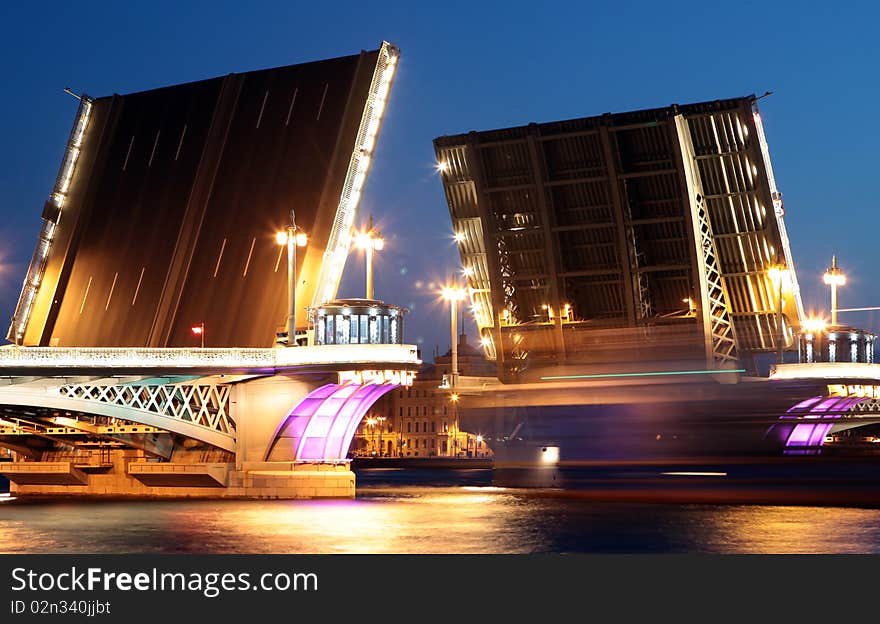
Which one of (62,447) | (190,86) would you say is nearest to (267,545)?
(190,86)

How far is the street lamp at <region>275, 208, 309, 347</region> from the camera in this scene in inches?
1401

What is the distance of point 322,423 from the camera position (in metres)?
37.3

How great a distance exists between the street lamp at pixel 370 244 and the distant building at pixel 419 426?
259 ft

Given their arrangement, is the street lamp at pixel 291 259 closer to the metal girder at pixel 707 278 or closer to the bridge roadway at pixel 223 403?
the bridge roadway at pixel 223 403

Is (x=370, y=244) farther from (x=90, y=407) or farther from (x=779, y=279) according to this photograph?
(x=779, y=279)

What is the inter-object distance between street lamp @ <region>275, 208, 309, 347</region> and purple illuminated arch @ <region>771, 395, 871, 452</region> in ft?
41.8

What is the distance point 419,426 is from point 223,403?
288 ft

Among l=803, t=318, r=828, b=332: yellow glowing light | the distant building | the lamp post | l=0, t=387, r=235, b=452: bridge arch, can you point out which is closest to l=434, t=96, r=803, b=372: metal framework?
l=803, t=318, r=828, b=332: yellow glowing light

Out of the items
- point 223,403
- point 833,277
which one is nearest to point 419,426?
point 833,277

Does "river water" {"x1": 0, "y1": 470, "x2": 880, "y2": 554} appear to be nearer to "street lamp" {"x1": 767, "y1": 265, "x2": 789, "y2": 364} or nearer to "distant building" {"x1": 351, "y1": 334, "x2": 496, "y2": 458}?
"street lamp" {"x1": 767, "y1": 265, "x2": 789, "y2": 364}

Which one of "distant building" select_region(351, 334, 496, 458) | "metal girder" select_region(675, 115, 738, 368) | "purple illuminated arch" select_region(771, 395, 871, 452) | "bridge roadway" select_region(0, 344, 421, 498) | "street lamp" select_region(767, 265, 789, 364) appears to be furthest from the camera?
"distant building" select_region(351, 334, 496, 458)

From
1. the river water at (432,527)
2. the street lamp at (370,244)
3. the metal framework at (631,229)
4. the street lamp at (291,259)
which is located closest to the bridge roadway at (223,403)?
the street lamp at (291,259)

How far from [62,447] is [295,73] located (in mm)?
15825

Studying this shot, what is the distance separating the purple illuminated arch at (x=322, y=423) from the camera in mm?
36500
